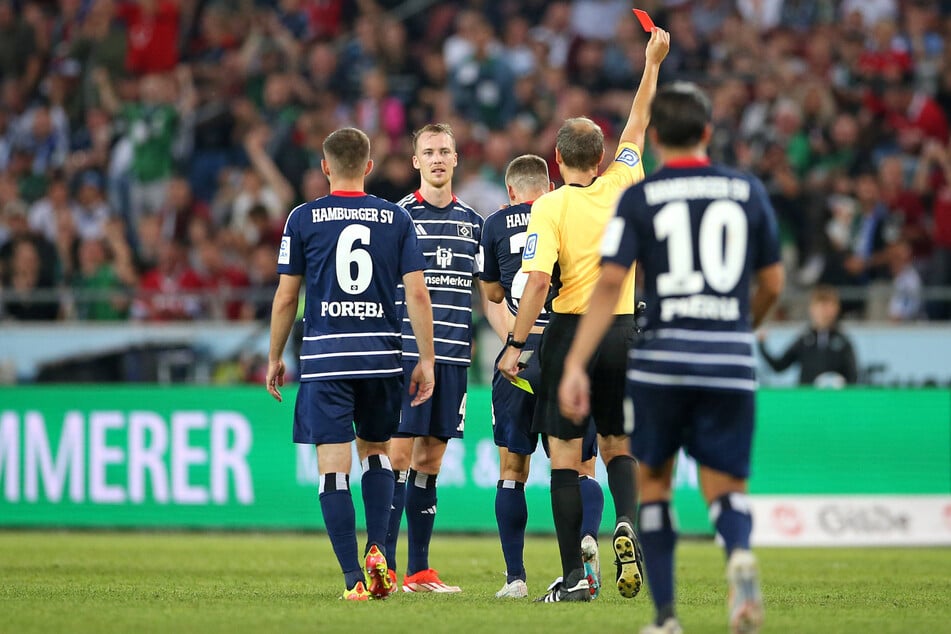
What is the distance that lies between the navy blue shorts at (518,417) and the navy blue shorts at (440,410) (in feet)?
1.58

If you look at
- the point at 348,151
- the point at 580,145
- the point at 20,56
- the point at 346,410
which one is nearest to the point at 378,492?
the point at 346,410

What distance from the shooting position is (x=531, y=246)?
793cm

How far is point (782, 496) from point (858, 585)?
465 centimetres

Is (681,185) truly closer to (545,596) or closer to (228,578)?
(545,596)

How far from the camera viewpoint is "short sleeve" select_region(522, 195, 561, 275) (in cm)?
786

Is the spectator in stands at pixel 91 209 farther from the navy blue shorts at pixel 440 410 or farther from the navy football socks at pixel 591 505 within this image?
the navy football socks at pixel 591 505

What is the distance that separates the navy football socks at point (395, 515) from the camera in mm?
9312

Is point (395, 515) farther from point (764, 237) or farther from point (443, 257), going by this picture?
point (764, 237)

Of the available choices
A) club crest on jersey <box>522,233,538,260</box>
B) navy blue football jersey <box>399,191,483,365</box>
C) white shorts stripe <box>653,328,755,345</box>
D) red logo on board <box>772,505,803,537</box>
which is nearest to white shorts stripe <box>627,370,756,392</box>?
white shorts stripe <box>653,328,755,345</box>

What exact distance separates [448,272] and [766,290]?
3560 millimetres

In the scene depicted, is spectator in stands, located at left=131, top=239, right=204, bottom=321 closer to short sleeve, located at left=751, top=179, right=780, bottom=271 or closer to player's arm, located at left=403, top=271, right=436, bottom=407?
player's arm, located at left=403, top=271, right=436, bottom=407

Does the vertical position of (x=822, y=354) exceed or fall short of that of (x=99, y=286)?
it falls short

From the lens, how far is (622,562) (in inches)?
302

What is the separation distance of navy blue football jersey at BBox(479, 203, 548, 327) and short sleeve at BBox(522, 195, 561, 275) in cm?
99
